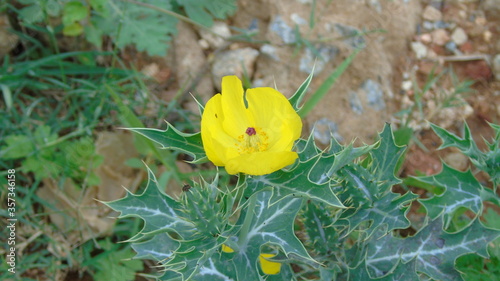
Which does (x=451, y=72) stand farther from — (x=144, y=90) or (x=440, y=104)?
(x=144, y=90)

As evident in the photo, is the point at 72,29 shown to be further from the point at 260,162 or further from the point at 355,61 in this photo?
the point at 260,162

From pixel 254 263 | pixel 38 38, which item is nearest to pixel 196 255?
pixel 254 263

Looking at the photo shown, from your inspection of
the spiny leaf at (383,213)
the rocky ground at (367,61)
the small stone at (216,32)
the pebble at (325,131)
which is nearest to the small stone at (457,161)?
the rocky ground at (367,61)

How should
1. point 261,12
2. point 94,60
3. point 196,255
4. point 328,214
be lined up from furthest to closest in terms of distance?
1. point 261,12
2. point 94,60
3. point 328,214
4. point 196,255

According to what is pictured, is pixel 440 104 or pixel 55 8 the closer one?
pixel 55 8

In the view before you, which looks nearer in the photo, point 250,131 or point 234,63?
point 250,131

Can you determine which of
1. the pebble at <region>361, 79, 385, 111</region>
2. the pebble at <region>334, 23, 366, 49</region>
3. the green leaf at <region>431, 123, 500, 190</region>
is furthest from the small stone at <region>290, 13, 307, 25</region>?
the green leaf at <region>431, 123, 500, 190</region>

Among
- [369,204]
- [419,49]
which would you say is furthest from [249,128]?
[419,49]
